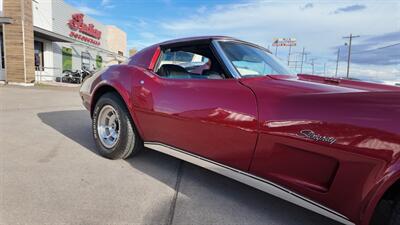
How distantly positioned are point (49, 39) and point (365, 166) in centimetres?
2134

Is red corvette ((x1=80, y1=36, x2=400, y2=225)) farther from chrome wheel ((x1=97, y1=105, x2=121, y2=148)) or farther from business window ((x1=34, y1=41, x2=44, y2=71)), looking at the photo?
business window ((x1=34, y1=41, x2=44, y2=71))

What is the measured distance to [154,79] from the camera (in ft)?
9.41

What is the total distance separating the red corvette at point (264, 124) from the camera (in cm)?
157

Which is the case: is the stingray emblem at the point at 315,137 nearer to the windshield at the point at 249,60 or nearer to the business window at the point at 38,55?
the windshield at the point at 249,60

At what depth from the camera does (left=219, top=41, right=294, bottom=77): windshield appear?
246 cm

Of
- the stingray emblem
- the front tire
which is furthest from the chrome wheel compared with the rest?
the stingray emblem

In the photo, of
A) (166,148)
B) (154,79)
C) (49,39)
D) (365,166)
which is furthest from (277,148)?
(49,39)

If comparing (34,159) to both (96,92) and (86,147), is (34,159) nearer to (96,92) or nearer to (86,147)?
(86,147)

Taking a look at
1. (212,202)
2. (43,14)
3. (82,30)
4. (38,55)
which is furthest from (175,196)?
(82,30)

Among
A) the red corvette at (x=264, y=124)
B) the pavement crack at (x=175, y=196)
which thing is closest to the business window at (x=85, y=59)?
the red corvette at (x=264, y=124)

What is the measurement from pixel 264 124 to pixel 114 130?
216 centimetres

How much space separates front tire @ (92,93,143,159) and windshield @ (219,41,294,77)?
1.39 meters

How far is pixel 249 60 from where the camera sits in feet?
8.51

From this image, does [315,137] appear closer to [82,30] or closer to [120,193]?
[120,193]
